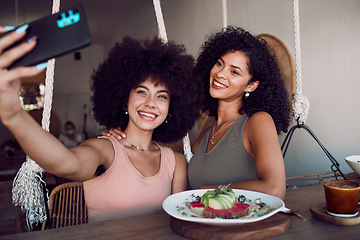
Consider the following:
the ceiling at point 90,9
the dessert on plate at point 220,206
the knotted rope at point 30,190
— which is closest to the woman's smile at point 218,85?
the dessert on plate at point 220,206

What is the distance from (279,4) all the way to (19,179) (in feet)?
7.05

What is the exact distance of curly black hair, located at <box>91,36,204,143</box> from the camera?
1560 mm

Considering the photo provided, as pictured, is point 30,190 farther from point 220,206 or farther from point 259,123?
point 259,123

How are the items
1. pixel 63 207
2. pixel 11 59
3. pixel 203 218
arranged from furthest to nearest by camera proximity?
Result: 1. pixel 63 207
2. pixel 203 218
3. pixel 11 59

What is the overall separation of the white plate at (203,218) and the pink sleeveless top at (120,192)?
0.27 metres

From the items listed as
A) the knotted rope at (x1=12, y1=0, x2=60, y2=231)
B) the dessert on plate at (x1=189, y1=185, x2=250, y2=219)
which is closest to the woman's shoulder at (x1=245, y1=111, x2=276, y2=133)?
the dessert on plate at (x1=189, y1=185, x2=250, y2=219)

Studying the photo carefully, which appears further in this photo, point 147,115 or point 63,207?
point 63,207

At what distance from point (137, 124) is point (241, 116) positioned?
0.53 m

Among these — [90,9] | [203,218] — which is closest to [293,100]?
[203,218]

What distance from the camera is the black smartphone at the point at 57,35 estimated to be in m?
0.69

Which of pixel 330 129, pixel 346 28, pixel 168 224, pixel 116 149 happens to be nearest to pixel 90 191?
pixel 116 149

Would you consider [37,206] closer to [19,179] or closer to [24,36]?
[19,179]

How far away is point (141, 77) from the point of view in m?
1.54

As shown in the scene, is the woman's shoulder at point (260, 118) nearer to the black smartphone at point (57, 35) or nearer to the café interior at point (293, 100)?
the café interior at point (293, 100)
